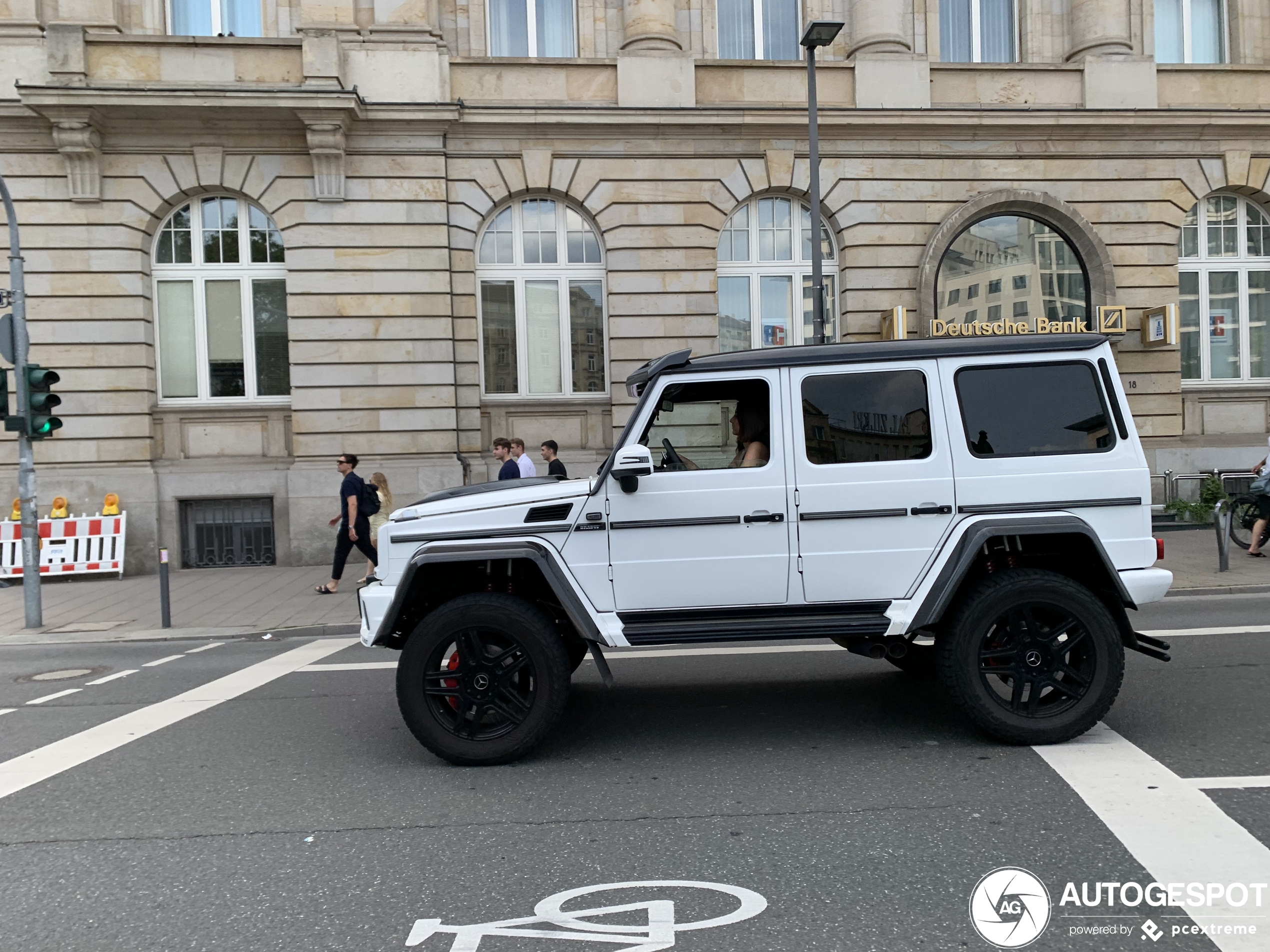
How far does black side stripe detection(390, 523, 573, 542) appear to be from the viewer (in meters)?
4.84

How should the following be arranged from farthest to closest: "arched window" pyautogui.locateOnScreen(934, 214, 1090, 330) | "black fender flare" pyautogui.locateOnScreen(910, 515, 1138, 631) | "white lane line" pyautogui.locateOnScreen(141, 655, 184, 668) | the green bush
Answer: "arched window" pyautogui.locateOnScreen(934, 214, 1090, 330) < the green bush < "white lane line" pyautogui.locateOnScreen(141, 655, 184, 668) < "black fender flare" pyautogui.locateOnScreen(910, 515, 1138, 631)

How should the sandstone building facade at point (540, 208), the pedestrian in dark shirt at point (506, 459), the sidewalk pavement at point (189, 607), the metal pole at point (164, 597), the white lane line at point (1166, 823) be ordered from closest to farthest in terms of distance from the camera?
the white lane line at point (1166, 823) → the sidewalk pavement at point (189, 607) → the metal pole at point (164, 597) → the pedestrian in dark shirt at point (506, 459) → the sandstone building facade at point (540, 208)

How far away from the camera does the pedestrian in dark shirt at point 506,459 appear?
12.6m

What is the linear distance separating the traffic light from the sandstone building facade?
4706 mm

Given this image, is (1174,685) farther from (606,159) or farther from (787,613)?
(606,159)

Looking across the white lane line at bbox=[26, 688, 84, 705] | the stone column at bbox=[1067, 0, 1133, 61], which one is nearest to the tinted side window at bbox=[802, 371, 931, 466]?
the white lane line at bbox=[26, 688, 84, 705]

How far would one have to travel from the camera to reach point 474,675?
190 inches

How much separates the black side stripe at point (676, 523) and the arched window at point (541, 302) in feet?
38.5

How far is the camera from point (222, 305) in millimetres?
15922

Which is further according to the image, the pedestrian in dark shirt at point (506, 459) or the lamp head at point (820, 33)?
the pedestrian in dark shirt at point (506, 459)

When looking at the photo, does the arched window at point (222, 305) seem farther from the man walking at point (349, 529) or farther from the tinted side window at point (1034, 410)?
the tinted side window at point (1034, 410)

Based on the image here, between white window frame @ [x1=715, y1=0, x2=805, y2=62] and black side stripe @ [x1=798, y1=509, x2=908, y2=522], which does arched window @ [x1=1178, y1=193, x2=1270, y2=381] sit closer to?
white window frame @ [x1=715, y1=0, x2=805, y2=62]

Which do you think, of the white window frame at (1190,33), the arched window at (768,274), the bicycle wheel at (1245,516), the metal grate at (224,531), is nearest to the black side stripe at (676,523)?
the bicycle wheel at (1245,516)

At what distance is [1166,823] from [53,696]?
7379mm
